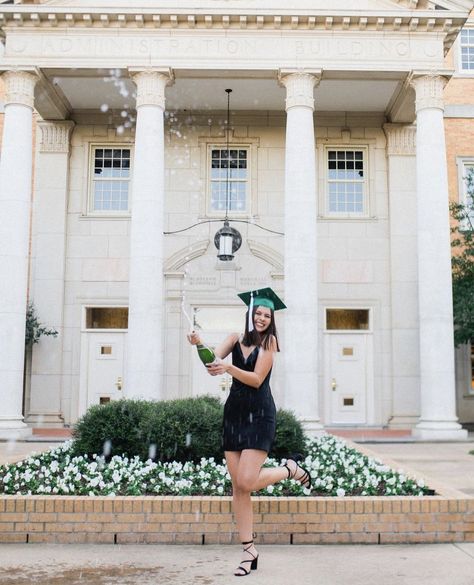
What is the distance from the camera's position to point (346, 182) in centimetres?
2225

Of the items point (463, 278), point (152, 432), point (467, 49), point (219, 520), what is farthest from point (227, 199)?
point (219, 520)

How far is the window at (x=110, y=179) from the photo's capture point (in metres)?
22.0

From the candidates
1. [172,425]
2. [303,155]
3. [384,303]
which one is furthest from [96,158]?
[172,425]

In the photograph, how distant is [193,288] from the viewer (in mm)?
21359

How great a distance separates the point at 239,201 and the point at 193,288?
9.86 ft

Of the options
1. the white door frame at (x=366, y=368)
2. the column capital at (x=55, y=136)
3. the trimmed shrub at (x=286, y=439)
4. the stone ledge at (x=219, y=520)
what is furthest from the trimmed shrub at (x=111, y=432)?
the column capital at (x=55, y=136)

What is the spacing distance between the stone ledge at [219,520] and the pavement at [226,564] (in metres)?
0.11

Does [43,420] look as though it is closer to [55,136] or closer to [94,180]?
[94,180]

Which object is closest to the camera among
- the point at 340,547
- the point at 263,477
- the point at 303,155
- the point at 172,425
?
the point at 263,477

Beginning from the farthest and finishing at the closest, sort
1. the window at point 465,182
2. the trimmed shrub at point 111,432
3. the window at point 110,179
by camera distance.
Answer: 1. the window at point 110,179
2. the window at point 465,182
3. the trimmed shrub at point 111,432

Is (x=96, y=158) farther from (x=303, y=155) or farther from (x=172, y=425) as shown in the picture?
(x=172, y=425)

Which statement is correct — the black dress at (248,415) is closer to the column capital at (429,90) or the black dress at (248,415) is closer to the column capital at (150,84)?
the column capital at (150,84)

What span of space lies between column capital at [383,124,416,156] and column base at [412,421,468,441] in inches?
333

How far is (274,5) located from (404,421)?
464 inches
